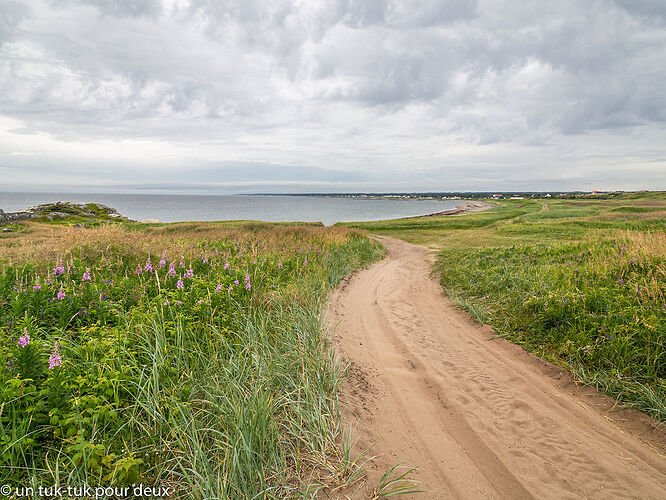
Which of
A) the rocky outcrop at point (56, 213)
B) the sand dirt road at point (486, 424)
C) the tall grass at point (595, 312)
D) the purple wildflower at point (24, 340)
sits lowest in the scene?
the sand dirt road at point (486, 424)

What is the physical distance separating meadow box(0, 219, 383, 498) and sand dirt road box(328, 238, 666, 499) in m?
0.61

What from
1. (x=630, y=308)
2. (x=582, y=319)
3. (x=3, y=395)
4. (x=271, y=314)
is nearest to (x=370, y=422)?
(x=271, y=314)

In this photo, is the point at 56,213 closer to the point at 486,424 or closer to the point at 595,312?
the point at 486,424

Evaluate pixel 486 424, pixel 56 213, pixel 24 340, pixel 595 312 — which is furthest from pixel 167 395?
pixel 56 213

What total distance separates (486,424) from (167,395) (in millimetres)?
3511

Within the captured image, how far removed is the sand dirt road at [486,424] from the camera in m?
2.88

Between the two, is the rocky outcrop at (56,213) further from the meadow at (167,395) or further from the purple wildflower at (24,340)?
the purple wildflower at (24,340)

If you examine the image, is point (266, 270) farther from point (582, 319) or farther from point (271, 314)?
point (582, 319)

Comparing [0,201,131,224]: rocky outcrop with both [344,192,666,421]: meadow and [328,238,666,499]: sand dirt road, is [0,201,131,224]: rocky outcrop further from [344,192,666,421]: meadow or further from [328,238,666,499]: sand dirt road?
[344,192,666,421]: meadow

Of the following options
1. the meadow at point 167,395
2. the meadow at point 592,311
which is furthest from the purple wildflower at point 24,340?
the meadow at point 592,311

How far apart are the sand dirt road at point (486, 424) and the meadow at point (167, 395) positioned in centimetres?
61

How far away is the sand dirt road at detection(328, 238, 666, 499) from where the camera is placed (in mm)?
2877

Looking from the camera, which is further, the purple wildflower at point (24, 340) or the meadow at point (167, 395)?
the purple wildflower at point (24, 340)

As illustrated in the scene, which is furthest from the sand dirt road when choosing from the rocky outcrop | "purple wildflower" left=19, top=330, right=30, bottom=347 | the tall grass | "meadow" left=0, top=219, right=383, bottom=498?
the rocky outcrop
